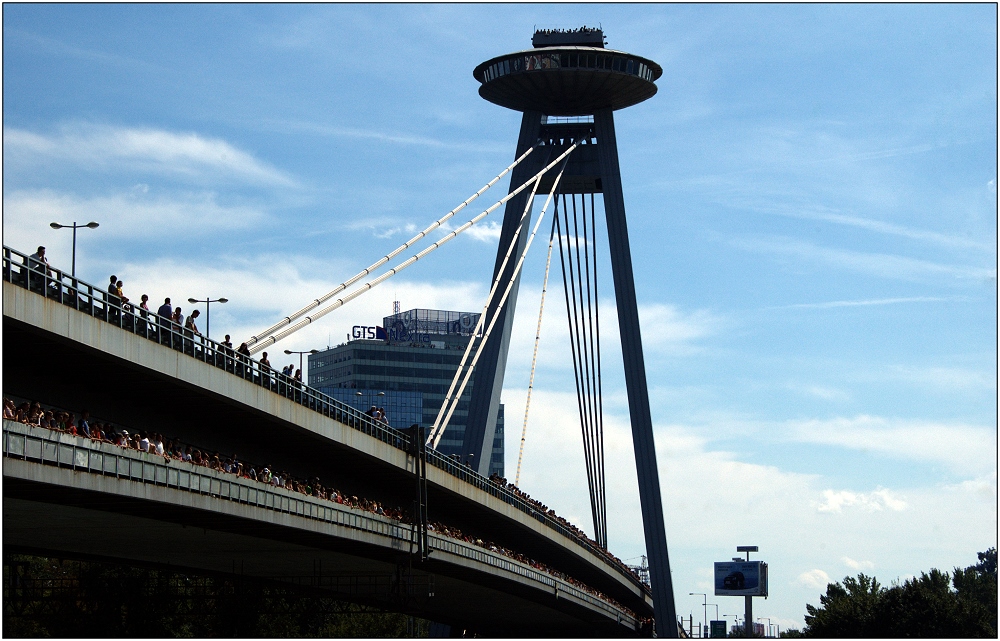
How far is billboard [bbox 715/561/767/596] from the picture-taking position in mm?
139875

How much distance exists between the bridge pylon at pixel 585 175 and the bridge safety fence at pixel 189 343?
20.1 metres

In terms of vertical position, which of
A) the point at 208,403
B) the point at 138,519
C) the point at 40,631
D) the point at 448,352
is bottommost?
the point at 40,631

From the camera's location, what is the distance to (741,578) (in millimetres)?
141875

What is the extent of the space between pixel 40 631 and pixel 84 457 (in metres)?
40.8

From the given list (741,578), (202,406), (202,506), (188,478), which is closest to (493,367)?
(202,406)

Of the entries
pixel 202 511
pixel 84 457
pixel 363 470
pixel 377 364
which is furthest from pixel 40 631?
pixel 377 364

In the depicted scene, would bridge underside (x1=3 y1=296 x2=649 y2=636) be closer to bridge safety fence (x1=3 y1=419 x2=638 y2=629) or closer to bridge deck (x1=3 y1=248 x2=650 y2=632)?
bridge deck (x1=3 y1=248 x2=650 y2=632)

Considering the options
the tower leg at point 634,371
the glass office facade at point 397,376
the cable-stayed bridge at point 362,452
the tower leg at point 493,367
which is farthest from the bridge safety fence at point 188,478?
the glass office facade at point 397,376

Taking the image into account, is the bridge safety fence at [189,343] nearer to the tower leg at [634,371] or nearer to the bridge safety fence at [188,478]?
the bridge safety fence at [188,478]

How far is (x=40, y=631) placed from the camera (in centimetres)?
6775

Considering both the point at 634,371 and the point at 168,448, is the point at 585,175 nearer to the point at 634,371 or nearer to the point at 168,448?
the point at 634,371

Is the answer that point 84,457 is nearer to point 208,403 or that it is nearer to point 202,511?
point 202,511

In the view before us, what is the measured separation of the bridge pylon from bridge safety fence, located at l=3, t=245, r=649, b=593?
20147 mm

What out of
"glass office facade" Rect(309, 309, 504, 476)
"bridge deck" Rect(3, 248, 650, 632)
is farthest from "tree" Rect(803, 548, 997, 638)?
"glass office facade" Rect(309, 309, 504, 476)
